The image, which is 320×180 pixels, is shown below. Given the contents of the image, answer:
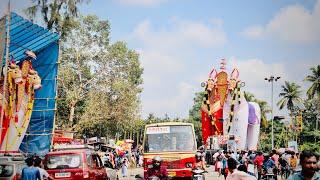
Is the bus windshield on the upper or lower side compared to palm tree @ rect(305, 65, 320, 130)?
lower

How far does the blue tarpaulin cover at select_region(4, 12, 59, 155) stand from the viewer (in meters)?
30.6

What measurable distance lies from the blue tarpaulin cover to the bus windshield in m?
14.0

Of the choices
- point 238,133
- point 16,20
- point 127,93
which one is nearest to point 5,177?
point 16,20

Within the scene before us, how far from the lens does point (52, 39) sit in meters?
32.3

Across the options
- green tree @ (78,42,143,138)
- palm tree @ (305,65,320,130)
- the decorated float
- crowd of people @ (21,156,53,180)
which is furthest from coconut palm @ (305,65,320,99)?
crowd of people @ (21,156,53,180)

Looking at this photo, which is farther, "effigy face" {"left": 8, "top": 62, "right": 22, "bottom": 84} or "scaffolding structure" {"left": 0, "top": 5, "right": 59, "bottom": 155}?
"scaffolding structure" {"left": 0, "top": 5, "right": 59, "bottom": 155}

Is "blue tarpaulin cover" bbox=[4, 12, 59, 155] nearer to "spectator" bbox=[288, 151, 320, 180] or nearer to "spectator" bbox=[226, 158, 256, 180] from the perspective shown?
"spectator" bbox=[226, 158, 256, 180]

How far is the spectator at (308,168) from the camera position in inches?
210

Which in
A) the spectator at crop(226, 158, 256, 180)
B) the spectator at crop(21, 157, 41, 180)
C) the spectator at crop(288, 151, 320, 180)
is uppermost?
the spectator at crop(288, 151, 320, 180)

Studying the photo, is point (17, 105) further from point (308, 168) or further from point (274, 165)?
point (308, 168)

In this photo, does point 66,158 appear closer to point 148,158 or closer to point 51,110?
point 148,158

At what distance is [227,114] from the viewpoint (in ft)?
182

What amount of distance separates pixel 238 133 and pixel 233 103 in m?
3.43

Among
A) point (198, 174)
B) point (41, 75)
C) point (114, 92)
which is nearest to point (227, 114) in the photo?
point (114, 92)
